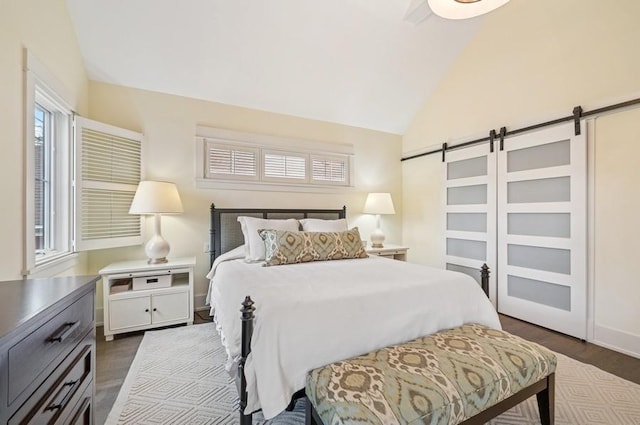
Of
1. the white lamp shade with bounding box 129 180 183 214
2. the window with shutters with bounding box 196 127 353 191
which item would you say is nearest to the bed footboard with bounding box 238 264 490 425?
the white lamp shade with bounding box 129 180 183 214

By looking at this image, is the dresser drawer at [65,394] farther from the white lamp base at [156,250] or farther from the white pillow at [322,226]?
the white pillow at [322,226]

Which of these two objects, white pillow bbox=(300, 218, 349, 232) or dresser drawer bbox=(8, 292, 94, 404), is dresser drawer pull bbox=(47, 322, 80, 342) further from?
white pillow bbox=(300, 218, 349, 232)

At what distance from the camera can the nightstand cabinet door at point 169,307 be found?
287 centimetres

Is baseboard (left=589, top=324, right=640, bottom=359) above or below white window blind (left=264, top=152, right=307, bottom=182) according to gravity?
below

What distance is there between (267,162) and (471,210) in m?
2.77

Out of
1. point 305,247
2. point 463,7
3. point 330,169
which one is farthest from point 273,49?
point 305,247

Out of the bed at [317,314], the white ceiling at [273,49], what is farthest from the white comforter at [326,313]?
the white ceiling at [273,49]

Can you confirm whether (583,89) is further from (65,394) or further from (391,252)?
(65,394)

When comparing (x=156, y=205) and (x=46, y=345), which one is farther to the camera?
(x=156, y=205)

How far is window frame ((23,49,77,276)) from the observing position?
6.08ft

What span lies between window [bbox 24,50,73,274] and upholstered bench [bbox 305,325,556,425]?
2.25 meters

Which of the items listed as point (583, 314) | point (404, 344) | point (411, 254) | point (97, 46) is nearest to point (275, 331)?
point (404, 344)

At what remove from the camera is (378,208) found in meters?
4.26

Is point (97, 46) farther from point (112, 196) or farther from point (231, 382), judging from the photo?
point (231, 382)
